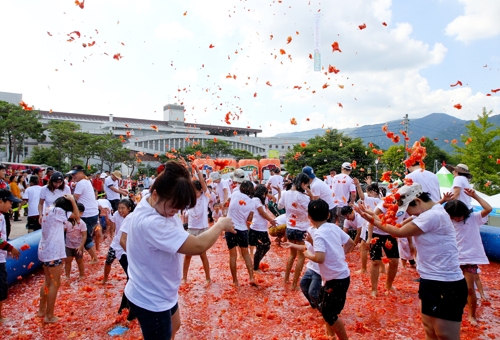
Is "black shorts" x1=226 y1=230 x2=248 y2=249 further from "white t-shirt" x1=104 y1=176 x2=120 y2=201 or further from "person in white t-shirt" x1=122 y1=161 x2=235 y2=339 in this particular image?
"white t-shirt" x1=104 y1=176 x2=120 y2=201

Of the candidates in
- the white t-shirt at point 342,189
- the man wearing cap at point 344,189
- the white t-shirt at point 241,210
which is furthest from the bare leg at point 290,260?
the white t-shirt at point 342,189

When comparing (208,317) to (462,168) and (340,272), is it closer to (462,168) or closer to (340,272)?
(340,272)

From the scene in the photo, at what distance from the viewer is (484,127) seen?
84.4 feet

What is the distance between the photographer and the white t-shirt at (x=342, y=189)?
8.98 meters

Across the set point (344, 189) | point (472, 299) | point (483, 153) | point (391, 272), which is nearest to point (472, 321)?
point (472, 299)

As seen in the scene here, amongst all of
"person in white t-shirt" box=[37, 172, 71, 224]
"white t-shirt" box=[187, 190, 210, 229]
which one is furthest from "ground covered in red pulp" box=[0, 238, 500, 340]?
"person in white t-shirt" box=[37, 172, 71, 224]

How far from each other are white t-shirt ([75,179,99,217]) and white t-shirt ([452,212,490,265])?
22.9 ft

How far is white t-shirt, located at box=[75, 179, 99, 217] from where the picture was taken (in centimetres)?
728

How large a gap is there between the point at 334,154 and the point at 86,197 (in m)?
29.9

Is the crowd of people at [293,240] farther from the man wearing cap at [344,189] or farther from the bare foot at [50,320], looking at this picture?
the man wearing cap at [344,189]

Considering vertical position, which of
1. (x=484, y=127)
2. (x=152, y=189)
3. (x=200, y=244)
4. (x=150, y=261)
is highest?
(x=484, y=127)

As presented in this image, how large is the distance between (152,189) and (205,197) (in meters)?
3.99

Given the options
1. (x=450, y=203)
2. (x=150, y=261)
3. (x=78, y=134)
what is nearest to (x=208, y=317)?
(x=150, y=261)

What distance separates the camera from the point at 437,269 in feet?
10.3
